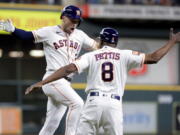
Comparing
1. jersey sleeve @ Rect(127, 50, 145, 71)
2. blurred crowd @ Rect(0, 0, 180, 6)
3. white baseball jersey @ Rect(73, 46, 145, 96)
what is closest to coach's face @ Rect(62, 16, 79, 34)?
white baseball jersey @ Rect(73, 46, 145, 96)

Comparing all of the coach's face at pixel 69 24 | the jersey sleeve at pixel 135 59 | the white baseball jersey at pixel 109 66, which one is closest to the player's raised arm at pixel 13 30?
the coach's face at pixel 69 24

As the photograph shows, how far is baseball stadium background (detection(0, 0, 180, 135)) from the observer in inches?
883

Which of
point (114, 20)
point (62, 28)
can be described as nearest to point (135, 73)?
point (114, 20)

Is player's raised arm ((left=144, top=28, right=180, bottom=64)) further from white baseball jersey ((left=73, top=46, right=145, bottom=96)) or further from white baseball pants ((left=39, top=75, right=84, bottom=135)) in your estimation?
white baseball pants ((left=39, top=75, right=84, bottom=135))

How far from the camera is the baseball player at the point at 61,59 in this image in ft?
32.5

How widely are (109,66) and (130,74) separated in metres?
14.7

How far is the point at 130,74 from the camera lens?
77.4ft

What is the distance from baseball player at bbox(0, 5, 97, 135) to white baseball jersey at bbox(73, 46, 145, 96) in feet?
3.10

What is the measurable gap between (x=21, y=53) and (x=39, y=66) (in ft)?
2.59

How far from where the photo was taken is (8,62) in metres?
22.9

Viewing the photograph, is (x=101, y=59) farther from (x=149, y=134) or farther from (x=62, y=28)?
(x=149, y=134)

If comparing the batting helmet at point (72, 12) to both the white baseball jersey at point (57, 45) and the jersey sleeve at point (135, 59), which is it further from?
the jersey sleeve at point (135, 59)

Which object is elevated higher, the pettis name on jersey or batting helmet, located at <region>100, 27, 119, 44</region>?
batting helmet, located at <region>100, 27, 119, 44</region>

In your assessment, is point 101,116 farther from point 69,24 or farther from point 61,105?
point 69,24
